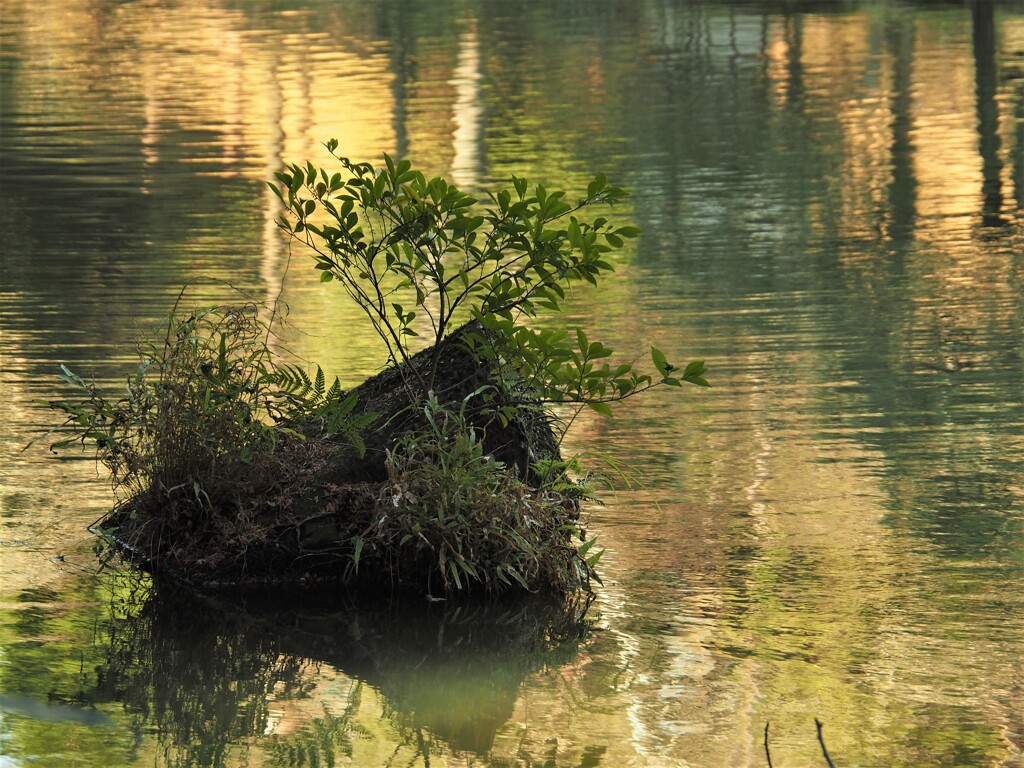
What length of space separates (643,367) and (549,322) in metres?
1.73

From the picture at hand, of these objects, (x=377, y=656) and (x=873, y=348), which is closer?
(x=377, y=656)

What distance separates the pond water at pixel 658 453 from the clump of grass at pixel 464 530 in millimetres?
172

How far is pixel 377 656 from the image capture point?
630 centimetres

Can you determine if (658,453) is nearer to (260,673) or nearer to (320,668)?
(320,668)

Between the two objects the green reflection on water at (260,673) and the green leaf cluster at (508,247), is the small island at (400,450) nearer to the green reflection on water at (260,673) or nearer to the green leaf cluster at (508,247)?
the green leaf cluster at (508,247)

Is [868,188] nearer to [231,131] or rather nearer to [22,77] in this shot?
[231,131]

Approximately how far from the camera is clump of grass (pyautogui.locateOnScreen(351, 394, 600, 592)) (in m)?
6.75

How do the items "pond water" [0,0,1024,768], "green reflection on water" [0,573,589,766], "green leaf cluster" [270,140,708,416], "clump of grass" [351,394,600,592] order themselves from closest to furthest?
"green reflection on water" [0,573,589,766] < "pond water" [0,0,1024,768] < "clump of grass" [351,394,600,592] < "green leaf cluster" [270,140,708,416]

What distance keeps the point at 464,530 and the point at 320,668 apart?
0.88 m

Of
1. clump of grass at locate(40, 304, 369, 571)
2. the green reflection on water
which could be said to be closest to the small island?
clump of grass at locate(40, 304, 369, 571)

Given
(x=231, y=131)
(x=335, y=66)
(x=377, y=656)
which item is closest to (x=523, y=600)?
(x=377, y=656)

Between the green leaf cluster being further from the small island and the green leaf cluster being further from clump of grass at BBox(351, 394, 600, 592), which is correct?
clump of grass at BBox(351, 394, 600, 592)

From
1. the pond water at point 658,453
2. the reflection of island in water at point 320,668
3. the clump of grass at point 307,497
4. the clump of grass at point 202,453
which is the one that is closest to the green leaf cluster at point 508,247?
the clump of grass at point 307,497

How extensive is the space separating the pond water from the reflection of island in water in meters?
0.02
